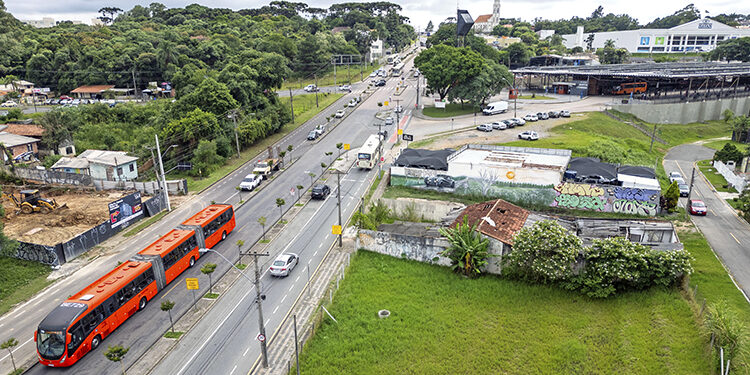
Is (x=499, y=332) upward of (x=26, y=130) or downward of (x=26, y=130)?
downward

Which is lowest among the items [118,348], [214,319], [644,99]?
[214,319]

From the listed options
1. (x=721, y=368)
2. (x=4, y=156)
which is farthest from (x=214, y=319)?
(x=4, y=156)

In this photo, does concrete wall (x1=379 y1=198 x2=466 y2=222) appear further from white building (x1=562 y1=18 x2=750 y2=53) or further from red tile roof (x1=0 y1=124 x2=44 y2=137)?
white building (x1=562 y1=18 x2=750 y2=53)

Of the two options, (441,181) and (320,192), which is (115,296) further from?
(441,181)

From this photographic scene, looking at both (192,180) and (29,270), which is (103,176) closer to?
(192,180)

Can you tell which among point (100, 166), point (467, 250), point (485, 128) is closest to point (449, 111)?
point (485, 128)

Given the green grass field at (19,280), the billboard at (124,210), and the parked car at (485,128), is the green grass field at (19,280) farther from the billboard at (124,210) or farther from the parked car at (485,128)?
the parked car at (485,128)
